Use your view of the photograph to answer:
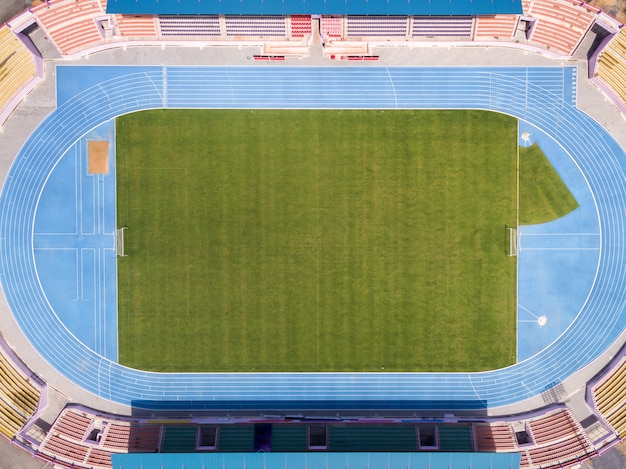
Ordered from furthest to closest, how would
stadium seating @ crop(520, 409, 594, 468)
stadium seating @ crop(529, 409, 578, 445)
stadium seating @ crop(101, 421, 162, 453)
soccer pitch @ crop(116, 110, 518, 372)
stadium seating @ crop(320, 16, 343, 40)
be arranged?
soccer pitch @ crop(116, 110, 518, 372) < stadium seating @ crop(101, 421, 162, 453) < stadium seating @ crop(529, 409, 578, 445) < stadium seating @ crop(520, 409, 594, 468) < stadium seating @ crop(320, 16, 343, 40)

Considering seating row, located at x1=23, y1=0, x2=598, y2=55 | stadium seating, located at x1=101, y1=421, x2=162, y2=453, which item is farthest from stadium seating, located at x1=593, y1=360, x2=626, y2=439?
stadium seating, located at x1=101, y1=421, x2=162, y2=453

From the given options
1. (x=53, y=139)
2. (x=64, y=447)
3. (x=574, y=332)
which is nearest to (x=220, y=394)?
(x=64, y=447)

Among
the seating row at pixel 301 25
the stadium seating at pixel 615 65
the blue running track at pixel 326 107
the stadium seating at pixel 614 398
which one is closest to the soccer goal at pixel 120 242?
the blue running track at pixel 326 107

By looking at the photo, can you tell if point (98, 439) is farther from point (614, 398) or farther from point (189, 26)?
point (614, 398)

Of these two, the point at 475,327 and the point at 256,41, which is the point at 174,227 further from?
the point at 475,327

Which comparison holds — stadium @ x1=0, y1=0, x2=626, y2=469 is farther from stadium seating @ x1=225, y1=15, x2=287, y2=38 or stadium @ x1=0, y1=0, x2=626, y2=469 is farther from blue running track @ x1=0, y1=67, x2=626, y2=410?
stadium seating @ x1=225, y1=15, x2=287, y2=38

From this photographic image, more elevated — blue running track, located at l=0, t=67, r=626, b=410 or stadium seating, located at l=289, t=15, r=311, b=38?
stadium seating, located at l=289, t=15, r=311, b=38
